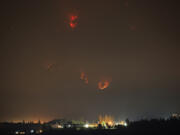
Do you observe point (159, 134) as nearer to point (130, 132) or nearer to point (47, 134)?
point (130, 132)

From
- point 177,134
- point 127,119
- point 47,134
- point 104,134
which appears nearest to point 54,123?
point 127,119

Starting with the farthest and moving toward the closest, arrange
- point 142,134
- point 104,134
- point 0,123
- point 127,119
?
1. point 0,123
2. point 127,119
3. point 104,134
4. point 142,134

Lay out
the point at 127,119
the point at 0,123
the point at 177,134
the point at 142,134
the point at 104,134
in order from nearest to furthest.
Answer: the point at 177,134, the point at 142,134, the point at 104,134, the point at 127,119, the point at 0,123

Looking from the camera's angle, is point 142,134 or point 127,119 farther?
point 127,119

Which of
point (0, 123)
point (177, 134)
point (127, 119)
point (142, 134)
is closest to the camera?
point (177, 134)

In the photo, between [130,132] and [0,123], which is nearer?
[130,132]

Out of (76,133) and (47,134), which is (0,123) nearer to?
(47,134)

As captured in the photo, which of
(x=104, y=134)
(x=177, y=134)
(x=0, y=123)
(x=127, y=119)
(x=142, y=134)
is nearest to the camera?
(x=177, y=134)

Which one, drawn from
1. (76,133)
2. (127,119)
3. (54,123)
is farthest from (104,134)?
(54,123)
